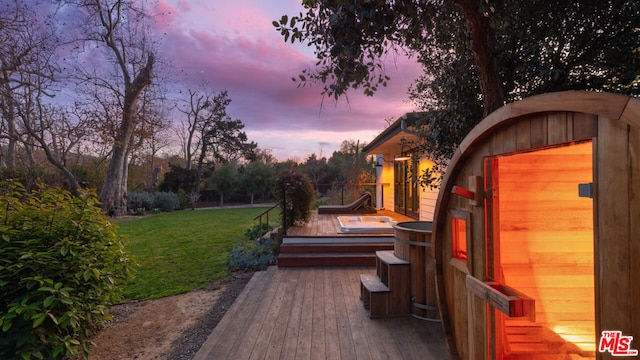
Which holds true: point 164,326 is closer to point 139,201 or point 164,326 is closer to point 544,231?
point 544,231

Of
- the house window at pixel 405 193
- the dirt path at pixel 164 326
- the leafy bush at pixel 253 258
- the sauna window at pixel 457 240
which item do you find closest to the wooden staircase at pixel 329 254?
the leafy bush at pixel 253 258

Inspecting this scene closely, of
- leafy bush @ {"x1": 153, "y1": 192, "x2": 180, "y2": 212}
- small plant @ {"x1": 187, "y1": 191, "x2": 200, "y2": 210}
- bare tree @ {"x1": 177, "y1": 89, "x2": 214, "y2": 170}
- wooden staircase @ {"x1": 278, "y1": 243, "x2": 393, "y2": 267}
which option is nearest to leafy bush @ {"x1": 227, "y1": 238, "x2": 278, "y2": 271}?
wooden staircase @ {"x1": 278, "y1": 243, "x2": 393, "y2": 267}

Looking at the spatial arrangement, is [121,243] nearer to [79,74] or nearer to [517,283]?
[517,283]

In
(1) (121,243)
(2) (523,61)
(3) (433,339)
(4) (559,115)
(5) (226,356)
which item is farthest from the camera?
(1) (121,243)

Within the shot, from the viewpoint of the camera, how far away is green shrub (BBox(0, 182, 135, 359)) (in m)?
2.41

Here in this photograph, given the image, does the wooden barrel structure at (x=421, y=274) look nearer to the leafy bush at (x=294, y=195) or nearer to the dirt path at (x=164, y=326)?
the dirt path at (x=164, y=326)

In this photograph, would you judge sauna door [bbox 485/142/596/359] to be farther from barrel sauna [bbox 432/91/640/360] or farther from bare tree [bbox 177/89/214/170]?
bare tree [bbox 177/89/214/170]

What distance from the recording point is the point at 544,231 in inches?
91.6

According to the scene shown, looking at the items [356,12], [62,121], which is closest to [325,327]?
[356,12]

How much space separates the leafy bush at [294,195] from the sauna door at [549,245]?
16.6ft

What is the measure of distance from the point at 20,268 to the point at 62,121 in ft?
41.5

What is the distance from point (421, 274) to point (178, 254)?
612 cm

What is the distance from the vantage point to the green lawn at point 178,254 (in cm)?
520

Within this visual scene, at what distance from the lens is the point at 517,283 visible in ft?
7.84
